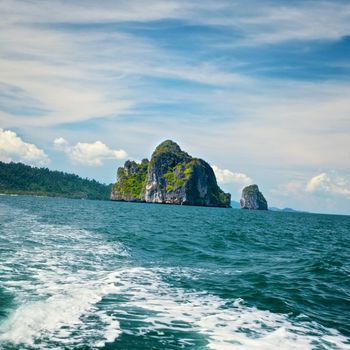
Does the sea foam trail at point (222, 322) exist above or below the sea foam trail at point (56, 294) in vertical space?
above

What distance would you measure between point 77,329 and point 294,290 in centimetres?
1158

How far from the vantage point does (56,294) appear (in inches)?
602

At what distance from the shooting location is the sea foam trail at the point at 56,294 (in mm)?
10625

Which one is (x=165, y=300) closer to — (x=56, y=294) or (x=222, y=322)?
(x=222, y=322)

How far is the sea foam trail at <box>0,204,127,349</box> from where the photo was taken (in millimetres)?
10625

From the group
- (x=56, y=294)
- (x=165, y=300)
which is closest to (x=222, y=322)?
(x=165, y=300)

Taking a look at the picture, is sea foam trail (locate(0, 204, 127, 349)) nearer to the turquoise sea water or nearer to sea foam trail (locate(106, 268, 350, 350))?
the turquoise sea water

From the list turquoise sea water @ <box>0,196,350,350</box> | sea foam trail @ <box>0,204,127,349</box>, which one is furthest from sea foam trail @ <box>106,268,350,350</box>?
sea foam trail @ <box>0,204,127,349</box>

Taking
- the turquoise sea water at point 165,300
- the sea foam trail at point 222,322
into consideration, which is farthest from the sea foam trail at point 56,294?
the sea foam trail at point 222,322

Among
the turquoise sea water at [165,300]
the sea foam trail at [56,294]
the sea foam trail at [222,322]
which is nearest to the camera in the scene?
the sea foam trail at [56,294]

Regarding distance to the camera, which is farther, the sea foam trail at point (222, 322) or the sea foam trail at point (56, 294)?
the sea foam trail at point (222, 322)

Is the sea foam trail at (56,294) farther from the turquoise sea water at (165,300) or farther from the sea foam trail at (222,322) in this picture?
the sea foam trail at (222,322)

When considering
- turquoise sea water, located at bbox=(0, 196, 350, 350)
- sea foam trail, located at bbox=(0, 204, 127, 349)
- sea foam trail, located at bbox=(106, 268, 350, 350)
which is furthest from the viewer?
sea foam trail, located at bbox=(106, 268, 350, 350)

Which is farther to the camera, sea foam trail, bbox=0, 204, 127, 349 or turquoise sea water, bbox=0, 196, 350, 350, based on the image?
turquoise sea water, bbox=0, 196, 350, 350
